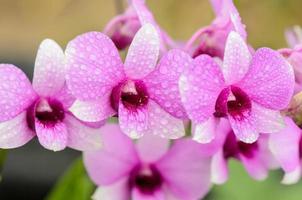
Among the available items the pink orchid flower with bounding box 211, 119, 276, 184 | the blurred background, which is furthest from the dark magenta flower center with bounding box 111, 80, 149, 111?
the blurred background

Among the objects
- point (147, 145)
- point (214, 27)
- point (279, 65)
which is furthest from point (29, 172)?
point (279, 65)

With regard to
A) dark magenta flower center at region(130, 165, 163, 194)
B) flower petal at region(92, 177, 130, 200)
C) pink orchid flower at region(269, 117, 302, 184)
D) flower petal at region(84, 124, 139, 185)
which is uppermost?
pink orchid flower at region(269, 117, 302, 184)

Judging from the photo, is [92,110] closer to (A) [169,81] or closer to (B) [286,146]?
(A) [169,81]

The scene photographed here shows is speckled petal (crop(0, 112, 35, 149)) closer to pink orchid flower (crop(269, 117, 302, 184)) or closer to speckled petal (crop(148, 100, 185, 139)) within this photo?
speckled petal (crop(148, 100, 185, 139))

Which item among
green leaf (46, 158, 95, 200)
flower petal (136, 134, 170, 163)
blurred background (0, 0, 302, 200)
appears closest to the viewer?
flower petal (136, 134, 170, 163)

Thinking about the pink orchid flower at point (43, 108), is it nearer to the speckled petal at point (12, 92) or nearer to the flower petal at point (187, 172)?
the speckled petal at point (12, 92)

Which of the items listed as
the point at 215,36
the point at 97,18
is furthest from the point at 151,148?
the point at 97,18
